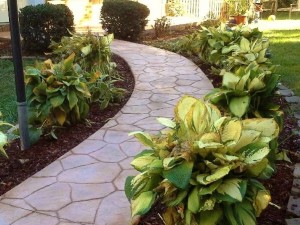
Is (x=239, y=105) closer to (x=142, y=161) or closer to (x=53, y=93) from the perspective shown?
(x=142, y=161)

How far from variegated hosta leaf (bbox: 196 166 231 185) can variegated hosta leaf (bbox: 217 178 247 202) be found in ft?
0.22

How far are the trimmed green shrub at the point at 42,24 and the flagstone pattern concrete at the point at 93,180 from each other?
10.7 feet

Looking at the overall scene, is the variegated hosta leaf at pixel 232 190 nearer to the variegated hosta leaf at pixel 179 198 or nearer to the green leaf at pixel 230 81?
the variegated hosta leaf at pixel 179 198

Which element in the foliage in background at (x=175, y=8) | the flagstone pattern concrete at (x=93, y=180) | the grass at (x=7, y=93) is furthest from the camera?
the foliage in background at (x=175, y=8)

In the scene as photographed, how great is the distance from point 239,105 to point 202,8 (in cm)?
984

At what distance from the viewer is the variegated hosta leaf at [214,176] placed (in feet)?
6.03

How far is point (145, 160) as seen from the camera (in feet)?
6.98

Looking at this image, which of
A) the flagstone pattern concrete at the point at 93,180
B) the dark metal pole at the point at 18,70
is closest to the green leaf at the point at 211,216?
the flagstone pattern concrete at the point at 93,180

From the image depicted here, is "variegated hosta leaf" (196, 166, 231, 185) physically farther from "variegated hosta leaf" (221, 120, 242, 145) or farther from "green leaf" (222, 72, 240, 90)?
"green leaf" (222, 72, 240, 90)

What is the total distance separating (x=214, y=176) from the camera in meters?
1.86

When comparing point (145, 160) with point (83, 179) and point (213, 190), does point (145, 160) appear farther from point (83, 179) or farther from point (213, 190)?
point (83, 179)

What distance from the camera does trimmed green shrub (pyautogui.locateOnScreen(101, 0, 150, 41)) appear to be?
903 cm

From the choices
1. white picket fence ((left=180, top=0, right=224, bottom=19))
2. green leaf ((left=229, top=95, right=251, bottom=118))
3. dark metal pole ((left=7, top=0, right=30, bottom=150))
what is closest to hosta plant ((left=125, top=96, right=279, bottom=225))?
green leaf ((left=229, top=95, right=251, bottom=118))

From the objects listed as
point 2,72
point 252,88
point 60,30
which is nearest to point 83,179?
point 252,88
